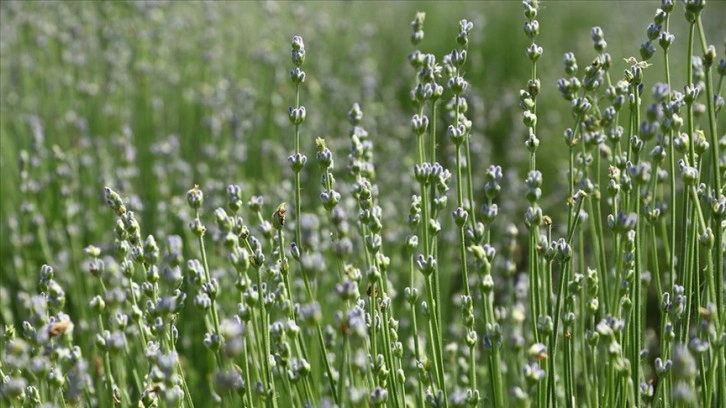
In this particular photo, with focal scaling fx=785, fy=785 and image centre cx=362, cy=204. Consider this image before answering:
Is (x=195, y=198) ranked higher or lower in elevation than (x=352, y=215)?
lower

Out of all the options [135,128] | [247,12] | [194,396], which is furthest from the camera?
[247,12]

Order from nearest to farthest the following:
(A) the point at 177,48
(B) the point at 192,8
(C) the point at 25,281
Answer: (C) the point at 25,281 < (A) the point at 177,48 < (B) the point at 192,8

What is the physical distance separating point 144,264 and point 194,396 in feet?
3.48

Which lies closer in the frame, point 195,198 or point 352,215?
point 195,198

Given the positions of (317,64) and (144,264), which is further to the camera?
(317,64)

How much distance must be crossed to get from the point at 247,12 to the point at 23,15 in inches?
78.4

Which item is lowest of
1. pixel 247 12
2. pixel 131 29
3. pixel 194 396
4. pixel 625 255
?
pixel 194 396

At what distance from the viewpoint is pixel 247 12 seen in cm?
582

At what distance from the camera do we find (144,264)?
163 cm

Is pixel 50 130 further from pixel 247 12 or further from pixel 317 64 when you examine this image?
pixel 247 12

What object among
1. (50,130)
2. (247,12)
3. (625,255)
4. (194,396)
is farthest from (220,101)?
(625,255)

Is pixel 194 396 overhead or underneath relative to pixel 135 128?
underneath

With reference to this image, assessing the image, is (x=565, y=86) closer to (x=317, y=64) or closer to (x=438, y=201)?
(x=438, y=201)

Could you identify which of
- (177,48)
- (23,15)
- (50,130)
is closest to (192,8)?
(177,48)
